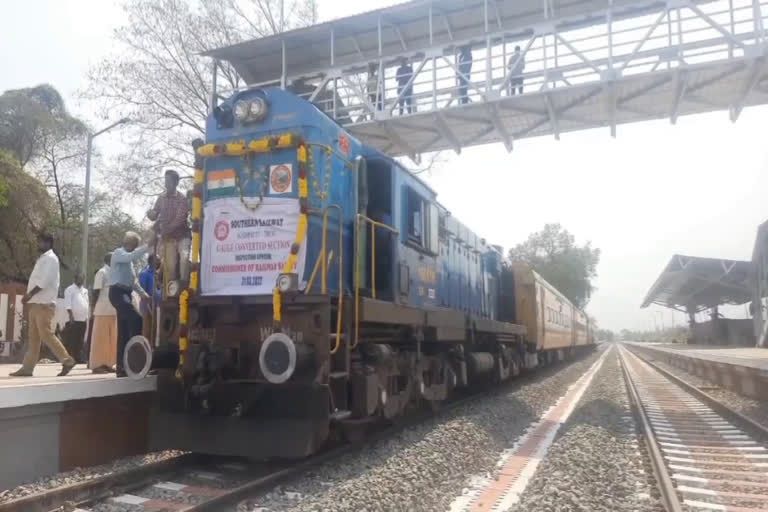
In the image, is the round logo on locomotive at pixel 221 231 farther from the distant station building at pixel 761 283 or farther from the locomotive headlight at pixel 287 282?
the distant station building at pixel 761 283

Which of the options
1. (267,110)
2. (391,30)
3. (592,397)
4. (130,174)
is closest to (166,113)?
(130,174)

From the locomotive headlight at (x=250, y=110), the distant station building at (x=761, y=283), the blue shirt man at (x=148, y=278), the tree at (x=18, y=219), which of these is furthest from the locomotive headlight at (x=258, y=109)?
the distant station building at (x=761, y=283)

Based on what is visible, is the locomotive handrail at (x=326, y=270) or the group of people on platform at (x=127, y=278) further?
the group of people on platform at (x=127, y=278)

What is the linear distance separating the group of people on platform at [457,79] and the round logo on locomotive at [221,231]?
7.79 m

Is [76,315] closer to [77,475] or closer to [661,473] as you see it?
[77,475]

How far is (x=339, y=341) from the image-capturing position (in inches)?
218

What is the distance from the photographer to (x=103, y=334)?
7.80 m

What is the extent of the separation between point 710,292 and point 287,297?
4956 cm

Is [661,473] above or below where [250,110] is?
below

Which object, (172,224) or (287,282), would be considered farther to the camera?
(172,224)

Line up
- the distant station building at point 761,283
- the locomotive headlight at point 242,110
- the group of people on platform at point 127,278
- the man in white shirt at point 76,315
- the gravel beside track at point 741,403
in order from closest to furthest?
the locomotive headlight at point 242,110
the group of people on platform at point 127,278
the man in white shirt at point 76,315
the gravel beside track at point 741,403
the distant station building at point 761,283

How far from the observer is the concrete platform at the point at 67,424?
5.03 meters

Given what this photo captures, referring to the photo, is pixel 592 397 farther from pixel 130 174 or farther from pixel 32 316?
pixel 130 174

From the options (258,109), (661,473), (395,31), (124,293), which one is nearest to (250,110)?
(258,109)
